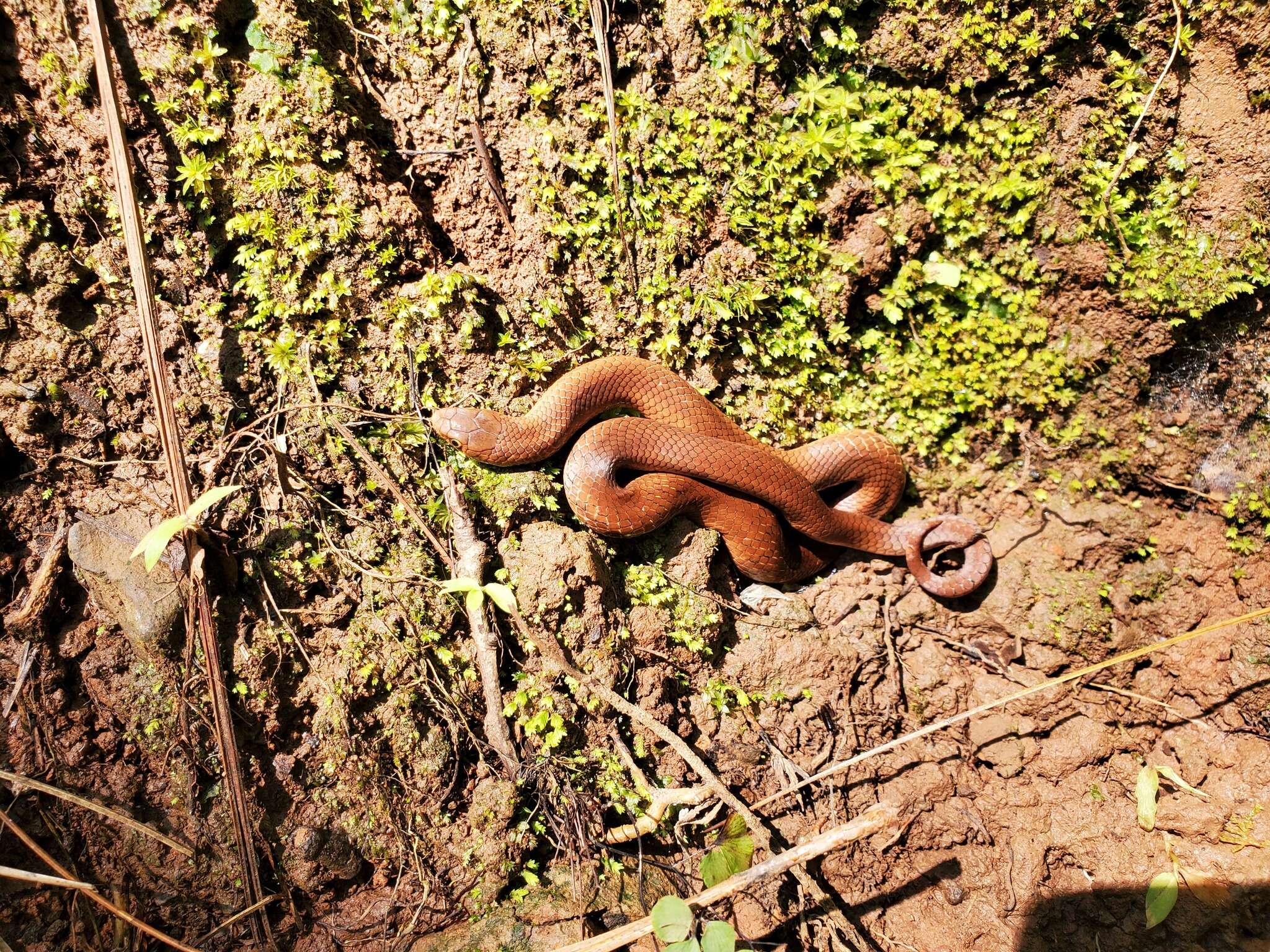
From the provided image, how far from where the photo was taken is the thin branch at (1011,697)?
3785 mm

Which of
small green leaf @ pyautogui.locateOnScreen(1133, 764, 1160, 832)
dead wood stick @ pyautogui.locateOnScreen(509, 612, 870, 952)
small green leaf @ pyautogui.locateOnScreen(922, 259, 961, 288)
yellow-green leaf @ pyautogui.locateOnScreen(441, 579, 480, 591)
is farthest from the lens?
small green leaf @ pyautogui.locateOnScreen(922, 259, 961, 288)

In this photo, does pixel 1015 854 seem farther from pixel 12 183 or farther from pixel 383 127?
pixel 12 183

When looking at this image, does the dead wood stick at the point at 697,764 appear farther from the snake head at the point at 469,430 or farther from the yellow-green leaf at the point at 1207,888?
the yellow-green leaf at the point at 1207,888

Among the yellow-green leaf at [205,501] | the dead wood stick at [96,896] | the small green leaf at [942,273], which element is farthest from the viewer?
the small green leaf at [942,273]

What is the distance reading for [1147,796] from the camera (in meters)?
3.97

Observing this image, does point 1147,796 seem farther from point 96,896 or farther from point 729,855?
point 96,896

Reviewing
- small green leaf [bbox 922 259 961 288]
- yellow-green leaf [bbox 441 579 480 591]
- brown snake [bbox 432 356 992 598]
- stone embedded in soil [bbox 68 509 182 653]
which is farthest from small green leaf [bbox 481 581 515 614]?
small green leaf [bbox 922 259 961 288]

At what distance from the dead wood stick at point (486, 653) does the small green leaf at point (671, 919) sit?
0.94 metres

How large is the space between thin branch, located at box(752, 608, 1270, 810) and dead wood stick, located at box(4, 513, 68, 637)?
3674 millimetres

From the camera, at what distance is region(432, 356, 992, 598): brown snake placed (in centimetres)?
375

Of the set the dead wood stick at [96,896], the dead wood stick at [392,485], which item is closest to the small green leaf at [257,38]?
the dead wood stick at [392,485]

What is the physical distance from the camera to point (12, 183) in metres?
3.16

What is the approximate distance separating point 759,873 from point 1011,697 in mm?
1820

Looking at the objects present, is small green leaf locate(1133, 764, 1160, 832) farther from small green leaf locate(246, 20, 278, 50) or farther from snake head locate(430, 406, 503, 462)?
small green leaf locate(246, 20, 278, 50)
